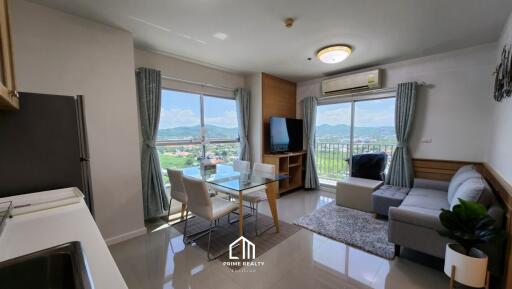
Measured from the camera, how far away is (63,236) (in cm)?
95

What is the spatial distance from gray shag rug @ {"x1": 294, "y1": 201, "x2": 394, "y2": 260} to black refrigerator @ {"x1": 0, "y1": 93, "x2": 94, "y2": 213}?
2.63m

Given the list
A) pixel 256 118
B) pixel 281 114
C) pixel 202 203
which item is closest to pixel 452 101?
pixel 281 114

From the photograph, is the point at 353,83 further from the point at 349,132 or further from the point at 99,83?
the point at 99,83

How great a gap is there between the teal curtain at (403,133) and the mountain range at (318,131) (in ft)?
0.92

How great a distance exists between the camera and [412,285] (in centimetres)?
176

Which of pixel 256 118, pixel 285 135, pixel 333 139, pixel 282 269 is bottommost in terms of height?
pixel 282 269

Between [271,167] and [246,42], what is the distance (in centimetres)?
177

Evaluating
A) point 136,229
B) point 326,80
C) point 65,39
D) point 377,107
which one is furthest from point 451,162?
point 65,39

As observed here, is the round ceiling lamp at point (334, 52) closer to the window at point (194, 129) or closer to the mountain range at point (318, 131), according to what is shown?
the mountain range at point (318, 131)

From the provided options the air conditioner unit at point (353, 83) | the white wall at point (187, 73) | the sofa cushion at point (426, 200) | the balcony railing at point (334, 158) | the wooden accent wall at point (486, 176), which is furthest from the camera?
the balcony railing at point (334, 158)

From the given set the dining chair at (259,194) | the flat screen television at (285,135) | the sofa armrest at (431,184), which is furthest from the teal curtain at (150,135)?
the sofa armrest at (431,184)

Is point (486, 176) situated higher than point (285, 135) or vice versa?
point (285, 135)

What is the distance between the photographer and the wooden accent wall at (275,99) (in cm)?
410

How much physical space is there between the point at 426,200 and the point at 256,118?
2.97 meters
